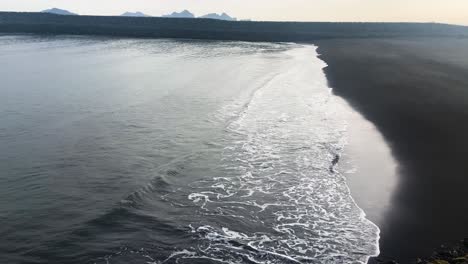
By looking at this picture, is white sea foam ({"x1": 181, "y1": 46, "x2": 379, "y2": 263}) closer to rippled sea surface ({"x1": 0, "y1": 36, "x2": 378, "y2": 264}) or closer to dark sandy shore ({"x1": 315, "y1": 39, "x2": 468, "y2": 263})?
rippled sea surface ({"x1": 0, "y1": 36, "x2": 378, "y2": 264})

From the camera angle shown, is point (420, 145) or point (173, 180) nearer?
point (173, 180)

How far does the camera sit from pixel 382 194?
465 inches

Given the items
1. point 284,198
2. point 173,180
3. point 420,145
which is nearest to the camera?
point 284,198

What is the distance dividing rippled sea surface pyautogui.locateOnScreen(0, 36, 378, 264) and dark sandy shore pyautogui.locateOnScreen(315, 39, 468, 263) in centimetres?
102

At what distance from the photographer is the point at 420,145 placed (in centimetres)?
1567

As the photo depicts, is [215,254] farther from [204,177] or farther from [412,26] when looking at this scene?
[412,26]

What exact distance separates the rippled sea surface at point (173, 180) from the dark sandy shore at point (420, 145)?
1.02 meters

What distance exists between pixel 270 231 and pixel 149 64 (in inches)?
1371

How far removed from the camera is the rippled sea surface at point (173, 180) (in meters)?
9.14

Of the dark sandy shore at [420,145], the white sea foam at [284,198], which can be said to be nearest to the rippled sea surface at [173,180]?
the white sea foam at [284,198]

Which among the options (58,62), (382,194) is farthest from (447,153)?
(58,62)

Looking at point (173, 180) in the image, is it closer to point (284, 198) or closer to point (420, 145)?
point (284, 198)

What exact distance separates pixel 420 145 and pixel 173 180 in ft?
30.7

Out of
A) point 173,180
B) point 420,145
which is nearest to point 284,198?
point 173,180
